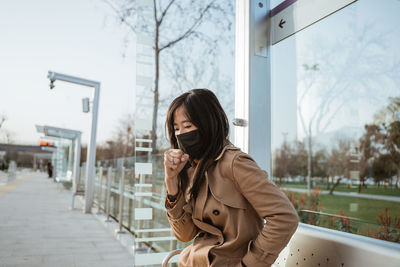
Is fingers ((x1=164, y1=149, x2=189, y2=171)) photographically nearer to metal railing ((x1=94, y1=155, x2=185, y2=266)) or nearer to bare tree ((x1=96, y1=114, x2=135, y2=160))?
metal railing ((x1=94, y1=155, x2=185, y2=266))

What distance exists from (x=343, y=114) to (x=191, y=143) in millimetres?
4349

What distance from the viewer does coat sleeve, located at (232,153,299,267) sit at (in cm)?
103

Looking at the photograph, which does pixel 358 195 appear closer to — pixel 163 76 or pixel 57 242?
pixel 163 76

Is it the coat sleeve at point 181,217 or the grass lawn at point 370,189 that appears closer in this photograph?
the coat sleeve at point 181,217

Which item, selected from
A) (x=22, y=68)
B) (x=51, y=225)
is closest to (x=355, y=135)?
(x=51, y=225)

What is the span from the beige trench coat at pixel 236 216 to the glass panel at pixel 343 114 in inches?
59.6

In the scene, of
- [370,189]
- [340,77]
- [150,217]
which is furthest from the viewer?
[340,77]

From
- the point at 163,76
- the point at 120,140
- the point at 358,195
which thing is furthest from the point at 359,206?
the point at 120,140

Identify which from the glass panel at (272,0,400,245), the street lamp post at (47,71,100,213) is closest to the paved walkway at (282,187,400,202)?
the glass panel at (272,0,400,245)

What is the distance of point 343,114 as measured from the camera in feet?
16.1

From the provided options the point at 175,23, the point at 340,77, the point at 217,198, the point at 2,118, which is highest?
the point at 2,118

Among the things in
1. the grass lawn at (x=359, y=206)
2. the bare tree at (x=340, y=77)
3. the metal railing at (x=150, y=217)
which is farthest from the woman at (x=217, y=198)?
the bare tree at (x=340, y=77)

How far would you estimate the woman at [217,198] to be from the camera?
3.47 feet

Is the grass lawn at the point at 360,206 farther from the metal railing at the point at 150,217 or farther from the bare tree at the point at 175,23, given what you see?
the bare tree at the point at 175,23
